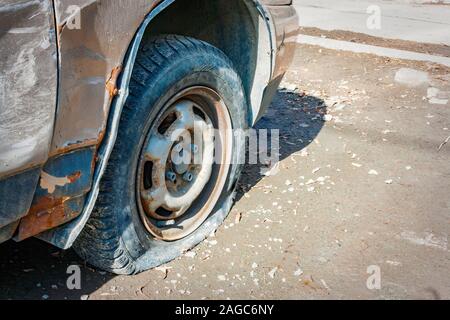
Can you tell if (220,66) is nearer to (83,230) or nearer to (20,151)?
(83,230)

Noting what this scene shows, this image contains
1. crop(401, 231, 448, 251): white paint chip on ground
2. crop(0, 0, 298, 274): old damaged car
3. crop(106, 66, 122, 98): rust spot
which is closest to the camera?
crop(0, 0, 298, 274): old damaged car

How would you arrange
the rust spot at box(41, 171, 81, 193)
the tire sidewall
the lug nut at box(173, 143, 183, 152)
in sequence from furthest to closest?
1. the lug nut at box(173, 143, 183, 152)
2. the tire sidewall
3. the rust spot at box(41, 171, 81, 193)

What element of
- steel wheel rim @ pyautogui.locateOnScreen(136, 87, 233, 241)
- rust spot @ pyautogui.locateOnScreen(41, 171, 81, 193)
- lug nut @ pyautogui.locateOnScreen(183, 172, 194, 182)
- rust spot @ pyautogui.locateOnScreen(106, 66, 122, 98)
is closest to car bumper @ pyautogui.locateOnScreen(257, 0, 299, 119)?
steel wheel rim @ pyautogui.locateOnScreen(136, 87, 233, 241)

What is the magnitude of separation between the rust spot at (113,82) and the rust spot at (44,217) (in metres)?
0.48

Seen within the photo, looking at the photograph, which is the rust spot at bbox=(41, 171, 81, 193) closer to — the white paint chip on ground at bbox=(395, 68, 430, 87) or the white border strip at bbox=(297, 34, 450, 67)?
the white paint chip on ground at bbox=(395, 68, 430, 87)

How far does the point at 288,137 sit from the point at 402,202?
1280 millimetres

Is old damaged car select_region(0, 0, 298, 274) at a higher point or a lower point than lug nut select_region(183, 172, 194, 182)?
higher

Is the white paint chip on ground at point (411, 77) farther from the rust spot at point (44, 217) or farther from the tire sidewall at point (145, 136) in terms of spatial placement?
the rust spot at point (44, 217)

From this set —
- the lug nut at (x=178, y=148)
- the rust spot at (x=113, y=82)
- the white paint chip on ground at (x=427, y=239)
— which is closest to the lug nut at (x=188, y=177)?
the lug nut at (x=178, y=148)

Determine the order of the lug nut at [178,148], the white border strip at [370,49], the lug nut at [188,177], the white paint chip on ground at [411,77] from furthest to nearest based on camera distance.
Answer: the white border strip at [370,49] < the white paint chip on ground at [411,77] < the lug nut at [188,177] < the lug nut at [178,148]

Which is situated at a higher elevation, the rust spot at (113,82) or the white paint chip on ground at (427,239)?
the rust spot at (113,82)

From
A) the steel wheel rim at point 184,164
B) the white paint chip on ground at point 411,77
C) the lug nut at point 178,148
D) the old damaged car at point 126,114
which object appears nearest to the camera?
the old damaged car at point 126,114

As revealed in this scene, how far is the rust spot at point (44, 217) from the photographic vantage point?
7.72 ft

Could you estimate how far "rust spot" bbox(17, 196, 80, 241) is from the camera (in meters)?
2.35
